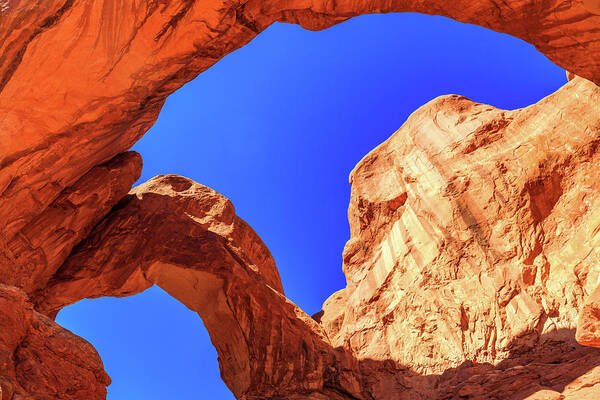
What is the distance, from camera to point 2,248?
1132 centimetres

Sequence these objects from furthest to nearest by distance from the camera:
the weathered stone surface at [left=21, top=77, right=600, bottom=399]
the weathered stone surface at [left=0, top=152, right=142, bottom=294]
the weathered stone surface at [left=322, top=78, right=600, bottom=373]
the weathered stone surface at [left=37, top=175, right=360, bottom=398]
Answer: the weathered stone surface at [left=37, top=175, right=360, bottom=398]
the weathered stone surface at [left=322, top=78, right=600, bottom=373]
the weathered stone surface at [left=21, top=77, right=600, bottom=399]
the weathered stone surface at [left=0, top=152, right=142, bottom=294]

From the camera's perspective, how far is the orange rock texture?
9.80 m

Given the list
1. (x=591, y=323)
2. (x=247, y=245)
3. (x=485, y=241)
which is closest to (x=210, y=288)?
(x=247, y=245)

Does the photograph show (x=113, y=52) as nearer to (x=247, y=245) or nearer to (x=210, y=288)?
(x=210, y=288)

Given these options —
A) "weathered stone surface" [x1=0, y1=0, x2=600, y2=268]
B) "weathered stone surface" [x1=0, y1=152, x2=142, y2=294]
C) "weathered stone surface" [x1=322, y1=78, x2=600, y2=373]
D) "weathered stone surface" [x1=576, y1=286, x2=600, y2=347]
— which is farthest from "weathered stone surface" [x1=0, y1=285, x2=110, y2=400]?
"weathered stone surface" [x1=322, y1=78, x2=600, y2=373]

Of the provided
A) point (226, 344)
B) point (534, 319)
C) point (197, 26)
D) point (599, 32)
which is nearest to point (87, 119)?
point (197, 26)

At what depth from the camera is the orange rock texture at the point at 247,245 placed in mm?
9797

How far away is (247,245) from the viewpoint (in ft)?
66.2

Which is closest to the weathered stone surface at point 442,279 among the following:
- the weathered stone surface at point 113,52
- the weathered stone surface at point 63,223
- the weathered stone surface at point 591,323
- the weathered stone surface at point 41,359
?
the weathered stone surface at point 63,223

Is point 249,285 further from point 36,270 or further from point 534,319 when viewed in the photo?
point 534,319

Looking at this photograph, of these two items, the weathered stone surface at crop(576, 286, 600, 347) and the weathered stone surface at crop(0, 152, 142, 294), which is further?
the weathered stone surface at crop(0, 152, 142, 294)

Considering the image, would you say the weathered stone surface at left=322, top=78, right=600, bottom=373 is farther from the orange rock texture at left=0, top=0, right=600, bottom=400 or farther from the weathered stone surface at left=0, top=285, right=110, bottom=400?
the weathered stone surface at left=0, top=285, right=110, bottom=400

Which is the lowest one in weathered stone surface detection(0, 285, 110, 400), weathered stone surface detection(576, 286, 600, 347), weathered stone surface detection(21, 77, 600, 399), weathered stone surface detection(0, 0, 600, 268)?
weathered stone surface detection(576, 286, 600, 347)

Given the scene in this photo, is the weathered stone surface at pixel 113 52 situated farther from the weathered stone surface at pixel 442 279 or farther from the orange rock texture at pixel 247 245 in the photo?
the weathered stone surface at pixel 442 279
